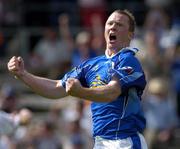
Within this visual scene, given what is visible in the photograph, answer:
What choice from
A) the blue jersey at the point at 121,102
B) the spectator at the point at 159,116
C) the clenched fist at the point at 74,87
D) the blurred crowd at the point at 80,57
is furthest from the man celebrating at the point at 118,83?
the spectator at the point at 159,116

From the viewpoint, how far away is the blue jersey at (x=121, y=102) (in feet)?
25.3

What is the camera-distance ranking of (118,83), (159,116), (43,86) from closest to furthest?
(118,83) → (43,86) → (159,116)

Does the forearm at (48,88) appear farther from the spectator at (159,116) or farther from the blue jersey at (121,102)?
the spectator at (159,116)

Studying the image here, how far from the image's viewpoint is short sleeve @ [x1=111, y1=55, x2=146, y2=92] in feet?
25.0

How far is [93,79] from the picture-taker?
26.2ft

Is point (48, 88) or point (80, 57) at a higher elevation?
point (80, 57)

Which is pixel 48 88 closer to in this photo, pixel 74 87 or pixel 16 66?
pixel 16 66

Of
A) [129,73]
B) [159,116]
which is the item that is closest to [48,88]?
[129,73]

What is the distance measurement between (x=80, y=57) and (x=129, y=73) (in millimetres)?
8162

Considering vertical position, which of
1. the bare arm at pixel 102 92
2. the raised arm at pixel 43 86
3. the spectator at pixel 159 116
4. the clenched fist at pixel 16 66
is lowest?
the spectator at pixel 159 116

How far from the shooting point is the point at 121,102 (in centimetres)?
782

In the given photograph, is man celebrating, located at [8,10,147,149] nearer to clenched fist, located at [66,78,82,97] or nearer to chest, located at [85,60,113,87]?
chest, located at [85,60,113,87]

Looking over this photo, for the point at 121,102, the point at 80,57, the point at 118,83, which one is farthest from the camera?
the point at 80,57

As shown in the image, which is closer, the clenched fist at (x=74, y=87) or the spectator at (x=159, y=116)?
the clenched fist at (x=74, y=87)
